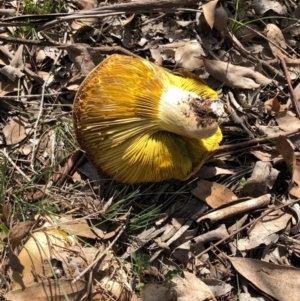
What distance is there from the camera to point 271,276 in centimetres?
290

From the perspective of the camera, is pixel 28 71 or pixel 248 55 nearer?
pixel 28 71

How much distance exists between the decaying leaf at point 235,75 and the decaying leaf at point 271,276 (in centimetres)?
108

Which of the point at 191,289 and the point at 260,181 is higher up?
the point at 260,181

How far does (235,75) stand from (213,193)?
772 mm

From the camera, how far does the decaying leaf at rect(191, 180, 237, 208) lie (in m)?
2.99

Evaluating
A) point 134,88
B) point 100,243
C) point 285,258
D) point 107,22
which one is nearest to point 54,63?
point 107,22

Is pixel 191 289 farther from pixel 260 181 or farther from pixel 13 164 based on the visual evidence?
pixel 13 164

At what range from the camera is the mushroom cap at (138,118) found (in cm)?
253

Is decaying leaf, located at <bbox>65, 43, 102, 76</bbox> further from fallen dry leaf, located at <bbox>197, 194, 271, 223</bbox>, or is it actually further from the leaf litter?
fallen dry leaf, located at <bbox>197, 194, 271, 223</bbox>

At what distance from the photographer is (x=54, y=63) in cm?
320

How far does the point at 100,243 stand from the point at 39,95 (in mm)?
979

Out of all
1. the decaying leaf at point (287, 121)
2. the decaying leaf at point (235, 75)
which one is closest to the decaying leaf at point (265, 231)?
the decaying leaf at point (287, 121)

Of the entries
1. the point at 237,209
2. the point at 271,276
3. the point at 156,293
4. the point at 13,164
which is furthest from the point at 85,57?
the point at 271,276

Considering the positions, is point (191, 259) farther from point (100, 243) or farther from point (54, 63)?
point (54, 63)
